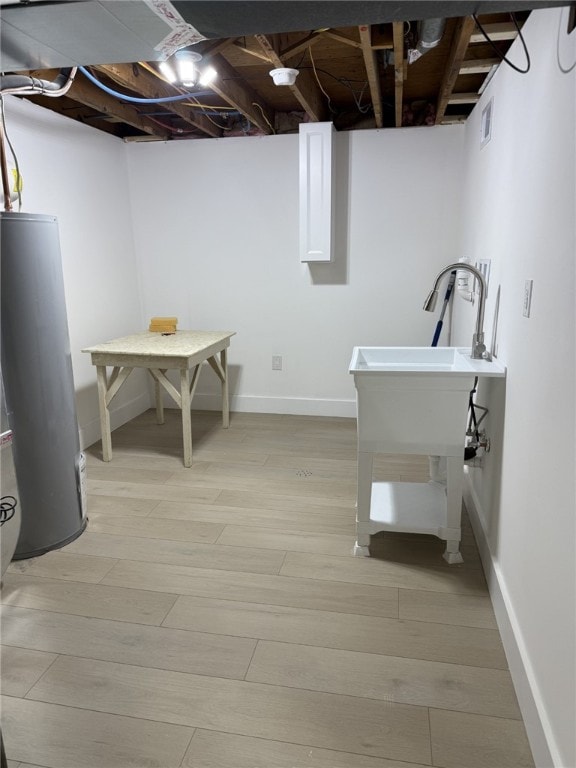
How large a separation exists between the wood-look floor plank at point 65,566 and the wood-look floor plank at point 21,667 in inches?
15.2

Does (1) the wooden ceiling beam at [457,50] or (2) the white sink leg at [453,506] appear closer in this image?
(1) the wooden ceiling beam at [457,50]

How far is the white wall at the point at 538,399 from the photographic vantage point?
1212 millimetres

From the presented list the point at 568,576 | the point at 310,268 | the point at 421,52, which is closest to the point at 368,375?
the point at 568,576

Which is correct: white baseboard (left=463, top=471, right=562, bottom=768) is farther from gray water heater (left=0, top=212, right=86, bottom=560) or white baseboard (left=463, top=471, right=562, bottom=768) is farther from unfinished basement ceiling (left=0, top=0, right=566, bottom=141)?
gray water heater (left=0, top=212, right=86, bottom=560)

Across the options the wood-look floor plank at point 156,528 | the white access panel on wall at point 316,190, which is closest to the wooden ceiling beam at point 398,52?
the white access panel on wall at point 316,190

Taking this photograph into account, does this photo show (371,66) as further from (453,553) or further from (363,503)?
(453,553)

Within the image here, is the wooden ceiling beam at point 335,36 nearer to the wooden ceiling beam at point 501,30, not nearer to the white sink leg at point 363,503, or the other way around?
the wooden ceiling beam at point 501,30

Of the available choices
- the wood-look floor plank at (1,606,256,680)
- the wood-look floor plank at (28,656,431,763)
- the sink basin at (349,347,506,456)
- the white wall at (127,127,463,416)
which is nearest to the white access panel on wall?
the white wall at (127,127,463,416)

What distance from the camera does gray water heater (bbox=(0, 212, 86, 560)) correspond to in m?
2.06

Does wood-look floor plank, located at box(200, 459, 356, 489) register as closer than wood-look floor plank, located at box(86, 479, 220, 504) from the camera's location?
No

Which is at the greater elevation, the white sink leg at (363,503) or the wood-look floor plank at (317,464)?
the white sink leg at (363,503)

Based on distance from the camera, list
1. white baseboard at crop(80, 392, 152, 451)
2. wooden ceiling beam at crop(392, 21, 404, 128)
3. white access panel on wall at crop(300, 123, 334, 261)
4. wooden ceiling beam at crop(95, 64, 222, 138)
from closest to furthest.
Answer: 1. wooden ceiling beam at crop(392, 21, 404, 128)
2. wooden ceiling beam at crop(95, 64, 222, 138)
3. white access panel on wall at crop(300, 123, 334, 261)
4. white baseboard at crop(80, 392, 152, 451)

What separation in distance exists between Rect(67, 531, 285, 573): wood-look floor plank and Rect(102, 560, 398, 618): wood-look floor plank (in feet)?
A: 0.15

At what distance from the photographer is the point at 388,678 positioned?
1.57m
